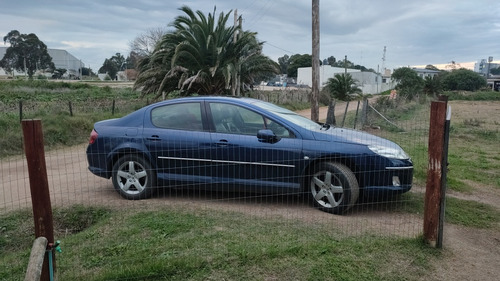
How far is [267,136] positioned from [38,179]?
280 cm

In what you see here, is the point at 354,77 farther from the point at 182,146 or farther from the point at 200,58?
the point at 182,146

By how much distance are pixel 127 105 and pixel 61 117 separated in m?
4.88

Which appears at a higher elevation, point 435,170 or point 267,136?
point 267,136

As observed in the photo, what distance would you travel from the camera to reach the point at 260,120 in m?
5.50

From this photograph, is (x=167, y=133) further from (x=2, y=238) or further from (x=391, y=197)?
(x=391, y=197)

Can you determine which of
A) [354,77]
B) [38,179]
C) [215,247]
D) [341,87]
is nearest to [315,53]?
[215,247]

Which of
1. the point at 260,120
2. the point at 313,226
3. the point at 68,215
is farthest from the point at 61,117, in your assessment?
the point at 313,226

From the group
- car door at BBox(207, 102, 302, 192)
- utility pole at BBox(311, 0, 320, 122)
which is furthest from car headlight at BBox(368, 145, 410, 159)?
utility pole at BBox(311, 0, 320, 122)

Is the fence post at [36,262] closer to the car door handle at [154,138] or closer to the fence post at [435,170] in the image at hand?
the car door handle at [154,138]

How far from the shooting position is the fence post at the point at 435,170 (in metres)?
3.88

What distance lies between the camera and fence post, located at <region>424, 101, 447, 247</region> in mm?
3877

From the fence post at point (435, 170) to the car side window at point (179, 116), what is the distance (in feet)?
9.78

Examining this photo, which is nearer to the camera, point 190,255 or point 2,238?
point 190,255

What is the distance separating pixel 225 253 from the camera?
3.68 m
